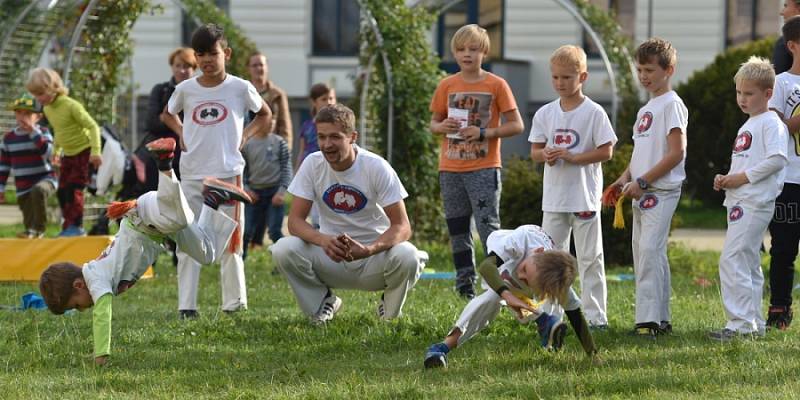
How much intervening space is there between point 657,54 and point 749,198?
0.96 m

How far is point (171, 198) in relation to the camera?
696 centimetres

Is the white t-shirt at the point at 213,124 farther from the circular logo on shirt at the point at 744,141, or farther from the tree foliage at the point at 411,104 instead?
the tree foliage at the point at 411,104

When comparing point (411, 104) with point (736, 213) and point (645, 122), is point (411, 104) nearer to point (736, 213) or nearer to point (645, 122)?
point (645, 122)

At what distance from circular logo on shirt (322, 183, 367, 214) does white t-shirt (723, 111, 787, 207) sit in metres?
2.16

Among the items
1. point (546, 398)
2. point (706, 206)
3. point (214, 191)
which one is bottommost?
point (706, 206)

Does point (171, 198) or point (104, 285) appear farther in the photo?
point (171, 198)

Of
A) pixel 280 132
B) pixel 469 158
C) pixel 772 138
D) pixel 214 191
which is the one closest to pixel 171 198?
pixel 214 191

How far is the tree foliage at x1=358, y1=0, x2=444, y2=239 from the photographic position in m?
13.2

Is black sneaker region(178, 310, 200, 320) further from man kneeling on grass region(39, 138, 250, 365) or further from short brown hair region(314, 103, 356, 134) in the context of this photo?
short brown hair region(314, 103, 356, 134)

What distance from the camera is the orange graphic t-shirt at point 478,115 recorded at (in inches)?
346

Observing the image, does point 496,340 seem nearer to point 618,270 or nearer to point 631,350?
point 631,350

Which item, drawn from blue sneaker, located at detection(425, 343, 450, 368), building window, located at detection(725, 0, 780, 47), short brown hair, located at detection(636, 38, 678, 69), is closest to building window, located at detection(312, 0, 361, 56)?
building window, located at detection(725, 0, 780, 47)

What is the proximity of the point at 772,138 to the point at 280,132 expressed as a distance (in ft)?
18.9

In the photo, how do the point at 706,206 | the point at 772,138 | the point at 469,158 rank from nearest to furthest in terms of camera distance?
the point at 772,138
the point at 469,158
the point at 706,206
